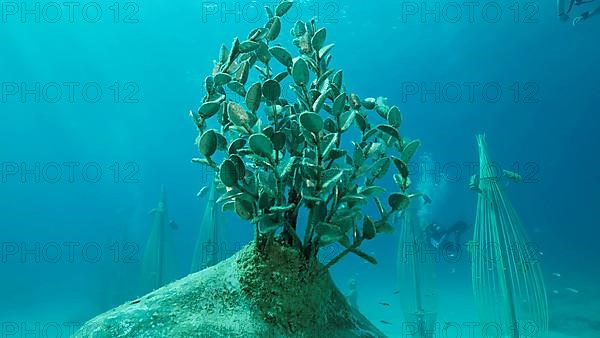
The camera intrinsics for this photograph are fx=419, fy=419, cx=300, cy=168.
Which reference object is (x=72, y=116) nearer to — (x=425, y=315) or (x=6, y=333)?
(x=6, y=333)

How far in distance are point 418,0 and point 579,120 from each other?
38911 millimetres

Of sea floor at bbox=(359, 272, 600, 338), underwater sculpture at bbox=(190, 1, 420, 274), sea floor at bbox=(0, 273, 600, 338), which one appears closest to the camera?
underwater sculpture at bbox=(190, 1, 420, 274)

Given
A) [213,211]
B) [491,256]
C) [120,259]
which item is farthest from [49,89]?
Result: [491,256]

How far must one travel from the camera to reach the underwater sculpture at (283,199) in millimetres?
1757

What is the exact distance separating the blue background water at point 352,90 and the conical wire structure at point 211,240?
25.3 ft

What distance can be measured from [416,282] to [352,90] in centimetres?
3922

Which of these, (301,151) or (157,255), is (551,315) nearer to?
(157,255)

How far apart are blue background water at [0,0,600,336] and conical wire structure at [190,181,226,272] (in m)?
7.70

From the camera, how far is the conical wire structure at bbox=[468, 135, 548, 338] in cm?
491

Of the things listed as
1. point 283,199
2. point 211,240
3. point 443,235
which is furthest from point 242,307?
point 443,235

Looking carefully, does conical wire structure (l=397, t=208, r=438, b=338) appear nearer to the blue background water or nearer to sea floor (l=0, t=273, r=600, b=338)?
sea floor (l=0, t=273, r=600, b=338)

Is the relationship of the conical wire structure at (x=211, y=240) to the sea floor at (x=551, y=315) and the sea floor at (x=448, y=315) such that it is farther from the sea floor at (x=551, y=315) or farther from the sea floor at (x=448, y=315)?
the sea floor at (x=448, y=315)

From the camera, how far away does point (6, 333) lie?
18.8 metres

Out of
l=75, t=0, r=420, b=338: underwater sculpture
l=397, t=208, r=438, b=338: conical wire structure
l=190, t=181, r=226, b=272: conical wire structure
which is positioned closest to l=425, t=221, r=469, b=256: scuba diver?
l=397, t=208, r=438, b=338: conical wire structure
